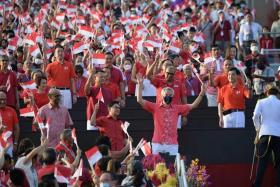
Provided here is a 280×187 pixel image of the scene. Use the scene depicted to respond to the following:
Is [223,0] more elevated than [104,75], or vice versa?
[223,0]

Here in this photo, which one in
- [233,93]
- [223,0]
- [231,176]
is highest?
[223,0]

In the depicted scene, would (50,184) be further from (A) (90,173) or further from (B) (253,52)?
(B) (253,52)

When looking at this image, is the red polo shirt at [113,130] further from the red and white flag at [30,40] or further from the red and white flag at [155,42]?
the red and white flag at [30,40]

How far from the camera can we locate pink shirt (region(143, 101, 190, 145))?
21.3 metres

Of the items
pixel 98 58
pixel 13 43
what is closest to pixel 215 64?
→ pixel 98 58

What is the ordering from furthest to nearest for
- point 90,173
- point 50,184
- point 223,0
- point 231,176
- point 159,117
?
point 223,0
point 231,176
point 159,117
point 90,173
point 50,184

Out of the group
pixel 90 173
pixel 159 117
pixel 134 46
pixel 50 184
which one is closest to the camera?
pixel 50 184

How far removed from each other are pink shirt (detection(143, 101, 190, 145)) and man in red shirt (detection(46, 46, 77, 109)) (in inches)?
111

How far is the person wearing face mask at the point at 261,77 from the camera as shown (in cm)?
2689

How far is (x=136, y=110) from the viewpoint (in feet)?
78.3

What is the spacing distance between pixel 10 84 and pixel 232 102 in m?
4.09

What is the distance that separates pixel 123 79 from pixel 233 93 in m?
2.06

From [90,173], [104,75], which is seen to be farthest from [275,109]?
[90,173]

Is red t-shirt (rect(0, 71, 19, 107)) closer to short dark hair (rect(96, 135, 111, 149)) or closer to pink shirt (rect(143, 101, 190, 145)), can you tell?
pink shirt (rect(143, 101, 190, 145))
